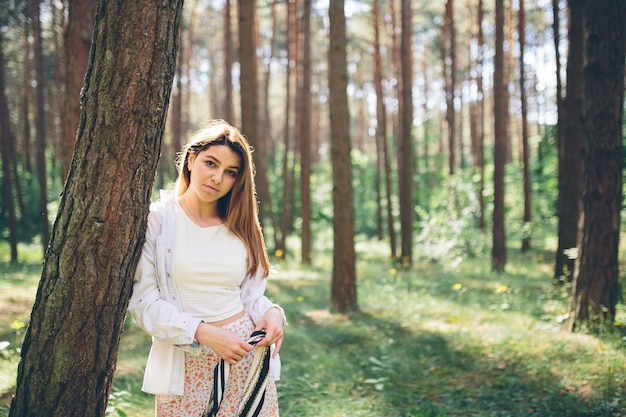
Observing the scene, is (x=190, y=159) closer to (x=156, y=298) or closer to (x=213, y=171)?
(x=213, y=171)

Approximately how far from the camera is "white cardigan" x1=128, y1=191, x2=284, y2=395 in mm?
2172

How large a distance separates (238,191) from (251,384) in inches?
35.3

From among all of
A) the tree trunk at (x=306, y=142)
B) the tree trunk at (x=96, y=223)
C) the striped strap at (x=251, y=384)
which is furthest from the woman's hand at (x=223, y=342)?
the tree trunk at (x=306, y=142)

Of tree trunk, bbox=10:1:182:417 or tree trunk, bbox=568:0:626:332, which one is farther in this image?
tree trunk, bbox=568:0:626:332

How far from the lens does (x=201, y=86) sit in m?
36.6

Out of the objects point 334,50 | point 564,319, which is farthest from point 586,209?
point 334,50

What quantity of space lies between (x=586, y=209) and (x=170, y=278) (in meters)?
5.25

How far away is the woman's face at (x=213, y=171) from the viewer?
244cm

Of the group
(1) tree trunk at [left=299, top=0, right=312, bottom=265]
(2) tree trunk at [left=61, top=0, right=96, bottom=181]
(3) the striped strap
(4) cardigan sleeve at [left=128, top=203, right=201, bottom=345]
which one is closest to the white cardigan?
(4) cardigan sleeve at [left=128, top=203, right=201, bottom=345]

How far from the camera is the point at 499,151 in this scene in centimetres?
1174

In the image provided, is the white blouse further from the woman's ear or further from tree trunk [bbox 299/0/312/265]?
tree trunk [bbox 299/0/312/265]

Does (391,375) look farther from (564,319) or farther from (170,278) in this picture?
(170,278)

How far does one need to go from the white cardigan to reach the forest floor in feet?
5.49

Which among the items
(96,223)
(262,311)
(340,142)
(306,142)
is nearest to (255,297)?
(262,311)
